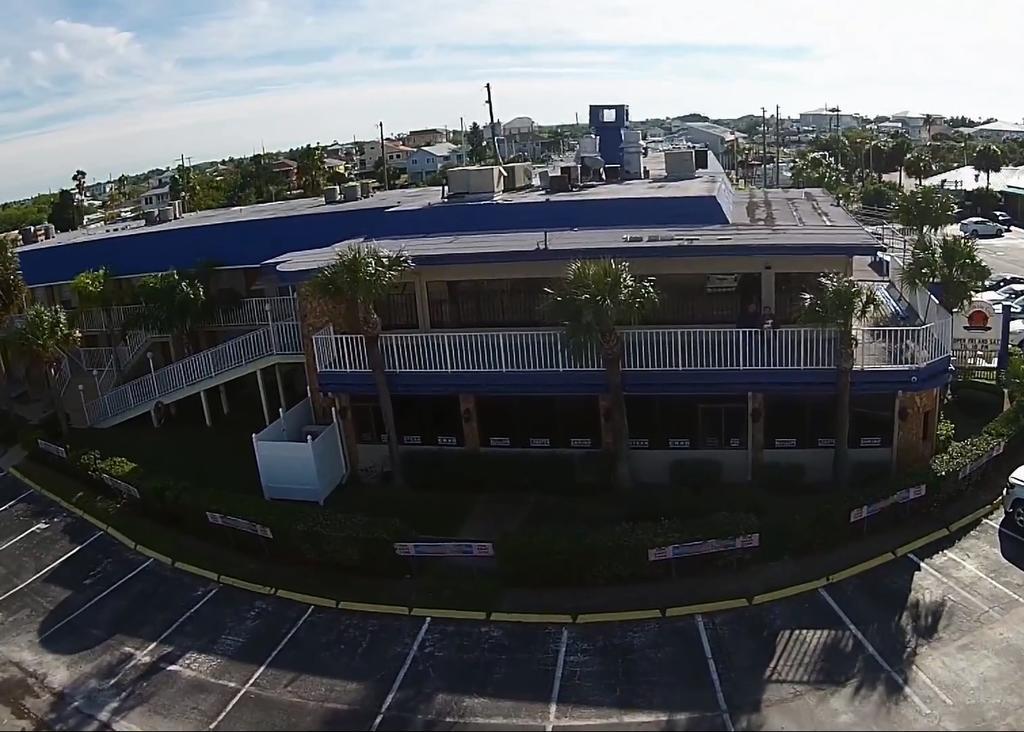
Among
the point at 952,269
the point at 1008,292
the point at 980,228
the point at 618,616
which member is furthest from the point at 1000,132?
the point at 618,616

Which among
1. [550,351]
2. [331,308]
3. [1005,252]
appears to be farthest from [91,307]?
[1005,252]

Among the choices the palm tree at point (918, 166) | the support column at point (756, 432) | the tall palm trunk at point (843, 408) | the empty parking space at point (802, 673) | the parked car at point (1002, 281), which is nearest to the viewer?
the empty parking space at point (802, 673)

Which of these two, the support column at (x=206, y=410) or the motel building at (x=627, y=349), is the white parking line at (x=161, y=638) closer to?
the motel building at (x=627, y=349)

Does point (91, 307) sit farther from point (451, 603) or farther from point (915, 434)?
point (915, 434)

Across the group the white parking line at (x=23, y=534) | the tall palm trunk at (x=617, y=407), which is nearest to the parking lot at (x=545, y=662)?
the white parking line at (x=23, y=534)

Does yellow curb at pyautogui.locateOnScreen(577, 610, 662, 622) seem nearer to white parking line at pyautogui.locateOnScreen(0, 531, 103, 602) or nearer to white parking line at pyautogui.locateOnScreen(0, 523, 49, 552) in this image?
white parking line at pyautogui.locateOnScreen(0, 531, 103, 602)

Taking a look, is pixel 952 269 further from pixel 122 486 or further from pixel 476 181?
pixel 122 486
